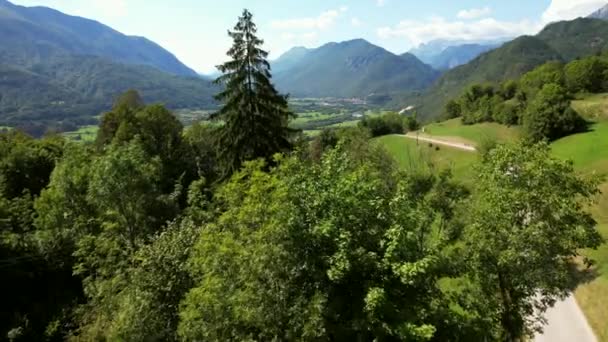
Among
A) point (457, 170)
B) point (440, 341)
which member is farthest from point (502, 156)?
point (457, 170)

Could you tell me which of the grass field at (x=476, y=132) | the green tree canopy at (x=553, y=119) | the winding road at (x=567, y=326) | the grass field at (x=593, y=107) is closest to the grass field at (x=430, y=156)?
the grass field at (x=476, y=132)

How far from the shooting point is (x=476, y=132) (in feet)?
271

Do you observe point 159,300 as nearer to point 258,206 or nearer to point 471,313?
point 258,206

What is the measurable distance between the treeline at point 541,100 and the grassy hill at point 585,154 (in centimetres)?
266

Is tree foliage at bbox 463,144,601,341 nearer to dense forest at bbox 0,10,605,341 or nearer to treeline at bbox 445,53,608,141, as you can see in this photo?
dense forest at bbox 0,10,605,341

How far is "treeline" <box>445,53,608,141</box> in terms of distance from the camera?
6638 centimetres

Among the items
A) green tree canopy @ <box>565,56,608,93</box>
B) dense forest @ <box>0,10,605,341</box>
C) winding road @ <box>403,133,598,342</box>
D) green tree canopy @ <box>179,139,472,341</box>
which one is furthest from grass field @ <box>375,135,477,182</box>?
green tree canopy @ <box>179,139,472,341</box>

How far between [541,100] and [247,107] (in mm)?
59771

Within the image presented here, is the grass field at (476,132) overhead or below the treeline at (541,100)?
below

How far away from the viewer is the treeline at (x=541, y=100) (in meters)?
66.4

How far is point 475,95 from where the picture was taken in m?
110

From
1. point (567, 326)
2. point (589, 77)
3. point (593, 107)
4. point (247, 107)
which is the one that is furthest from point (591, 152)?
point (247, 107)

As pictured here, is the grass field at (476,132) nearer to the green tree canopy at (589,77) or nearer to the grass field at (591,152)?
the grass field at (591,152)

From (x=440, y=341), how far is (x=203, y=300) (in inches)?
256
